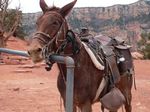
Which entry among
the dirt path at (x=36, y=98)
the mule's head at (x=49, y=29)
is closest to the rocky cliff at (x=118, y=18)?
the dirt path at (x=36, y=98)

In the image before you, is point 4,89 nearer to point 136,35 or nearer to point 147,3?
point 136,35

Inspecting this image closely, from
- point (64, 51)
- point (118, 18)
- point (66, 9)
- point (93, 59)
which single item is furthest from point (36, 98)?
Answer: point (118, 18)

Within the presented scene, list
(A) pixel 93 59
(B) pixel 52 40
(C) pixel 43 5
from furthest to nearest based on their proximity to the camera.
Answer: (A) pixel 93 59, (C) pixel 43 5, (B) pixel 52 40

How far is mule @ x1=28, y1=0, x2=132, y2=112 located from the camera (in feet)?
10.8

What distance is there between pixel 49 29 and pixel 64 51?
14.3 inches

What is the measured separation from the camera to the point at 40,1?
12.0 ft

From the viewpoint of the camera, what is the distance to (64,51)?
367 centimetres

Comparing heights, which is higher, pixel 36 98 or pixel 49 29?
pixel 49 29

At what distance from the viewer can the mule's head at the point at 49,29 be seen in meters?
3.18

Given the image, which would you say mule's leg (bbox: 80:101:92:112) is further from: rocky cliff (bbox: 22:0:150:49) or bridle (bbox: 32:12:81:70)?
rocky cliff (bbox: 22:0:150:49)

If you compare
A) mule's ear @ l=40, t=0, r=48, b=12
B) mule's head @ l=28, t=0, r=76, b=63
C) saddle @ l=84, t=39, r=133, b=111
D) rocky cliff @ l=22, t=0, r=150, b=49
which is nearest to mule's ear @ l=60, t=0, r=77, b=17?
mule's head @ l=28, t=0, r=76, b=63

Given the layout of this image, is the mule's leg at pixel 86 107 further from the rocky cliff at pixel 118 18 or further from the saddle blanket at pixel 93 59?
the rocky cliff at pixel 118 18

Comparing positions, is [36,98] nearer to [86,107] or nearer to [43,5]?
[86,107]

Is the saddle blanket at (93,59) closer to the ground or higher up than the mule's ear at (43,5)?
closer to the ground
